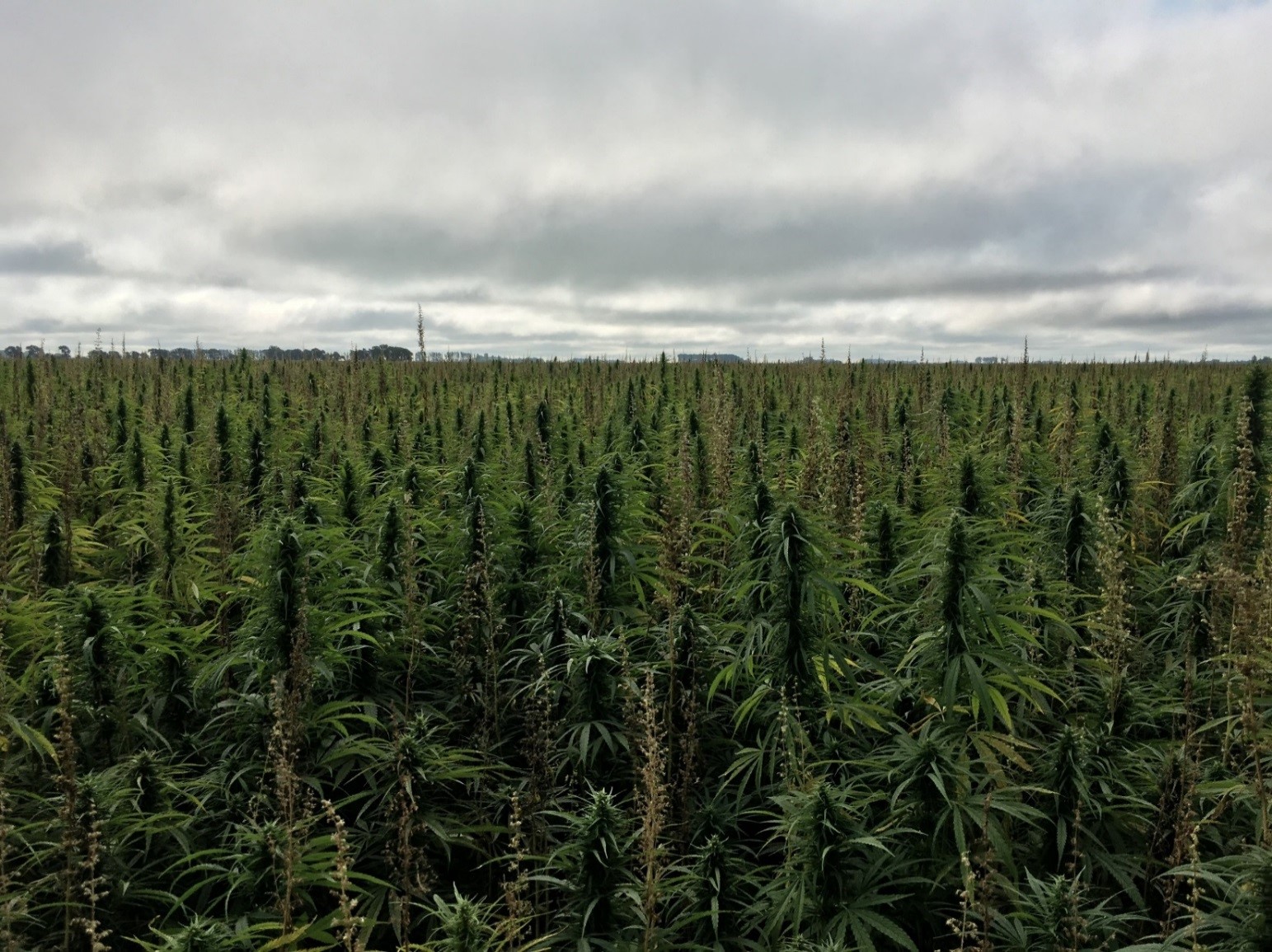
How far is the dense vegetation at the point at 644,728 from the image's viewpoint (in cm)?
251

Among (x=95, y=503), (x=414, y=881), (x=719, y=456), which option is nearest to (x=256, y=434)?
(x=95, y=503)

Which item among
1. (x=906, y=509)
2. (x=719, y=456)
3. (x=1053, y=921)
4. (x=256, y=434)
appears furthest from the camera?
(x=256, y=434)

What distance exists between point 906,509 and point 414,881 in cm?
442

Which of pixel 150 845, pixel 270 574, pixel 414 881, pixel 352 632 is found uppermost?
pixel 270 574

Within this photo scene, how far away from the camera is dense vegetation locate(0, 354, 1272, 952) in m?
2.51

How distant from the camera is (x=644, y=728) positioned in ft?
9.75

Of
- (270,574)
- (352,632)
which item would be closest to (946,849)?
(352,632)

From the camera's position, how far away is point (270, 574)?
3342mm

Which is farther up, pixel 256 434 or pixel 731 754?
pixel 256 434

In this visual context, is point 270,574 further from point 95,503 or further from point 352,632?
point 95,503

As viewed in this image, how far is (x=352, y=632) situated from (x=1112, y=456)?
746 centimetres

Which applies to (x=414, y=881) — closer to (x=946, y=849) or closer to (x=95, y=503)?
(x=946, y=849)

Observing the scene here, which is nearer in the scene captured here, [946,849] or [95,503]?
[946,849]

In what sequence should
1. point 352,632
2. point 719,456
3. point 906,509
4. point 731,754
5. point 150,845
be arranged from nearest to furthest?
point 150,845
point 352,632
point 731,754
point 906,509
point 719,456
